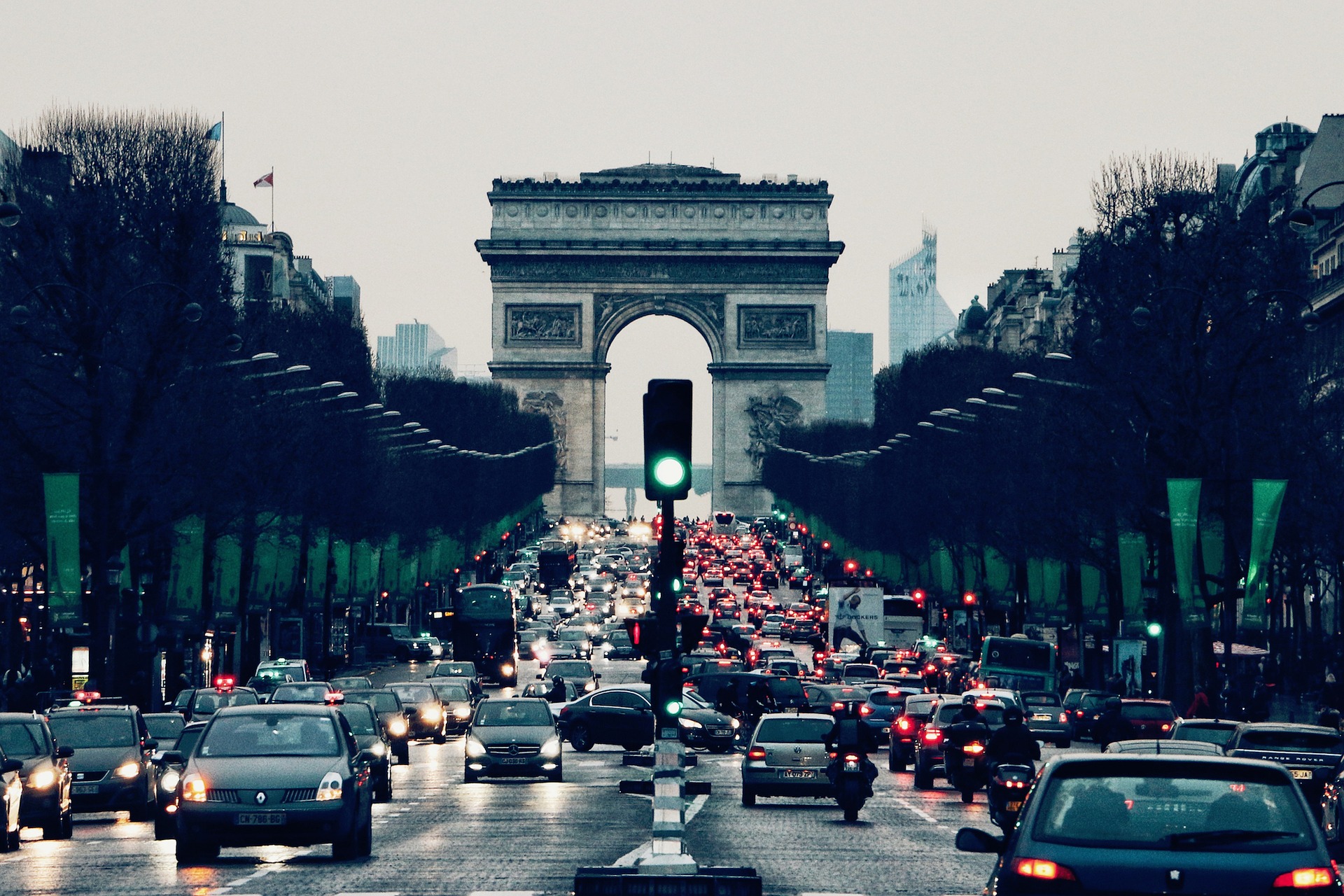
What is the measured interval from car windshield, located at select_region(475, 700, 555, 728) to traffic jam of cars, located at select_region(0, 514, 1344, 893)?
5 centimetres

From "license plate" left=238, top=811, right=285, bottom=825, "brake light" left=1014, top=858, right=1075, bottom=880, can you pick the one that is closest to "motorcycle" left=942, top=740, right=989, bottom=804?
"license plate" left=238, top=811, right=285, bottom=825

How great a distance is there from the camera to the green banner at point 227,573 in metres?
70.1

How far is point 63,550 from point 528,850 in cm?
2729

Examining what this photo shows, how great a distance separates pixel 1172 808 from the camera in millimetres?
13289

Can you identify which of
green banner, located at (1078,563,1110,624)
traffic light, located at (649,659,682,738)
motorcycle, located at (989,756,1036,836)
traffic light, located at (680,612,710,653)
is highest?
green banner, located at (1078,563,1110,624)

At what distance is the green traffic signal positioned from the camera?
19.0m

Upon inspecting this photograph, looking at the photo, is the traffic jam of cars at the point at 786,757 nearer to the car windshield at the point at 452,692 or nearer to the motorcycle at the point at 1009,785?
the motorcycle at the point at 1009,785

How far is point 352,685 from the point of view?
64.8m

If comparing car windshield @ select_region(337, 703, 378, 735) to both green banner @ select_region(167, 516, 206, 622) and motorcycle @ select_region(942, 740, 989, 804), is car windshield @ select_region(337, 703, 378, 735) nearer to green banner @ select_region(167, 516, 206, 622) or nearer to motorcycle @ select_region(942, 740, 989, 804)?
motorcycle @ select_region(942, 740, 989, 804)

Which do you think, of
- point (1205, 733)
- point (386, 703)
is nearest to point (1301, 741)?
point (1205, 733)

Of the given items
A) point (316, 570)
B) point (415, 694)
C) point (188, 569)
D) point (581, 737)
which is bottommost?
point (581, 737)

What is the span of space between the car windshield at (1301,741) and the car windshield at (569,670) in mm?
46417

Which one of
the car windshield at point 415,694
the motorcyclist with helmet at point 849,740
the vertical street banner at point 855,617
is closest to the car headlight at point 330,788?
the motorcyclist with helmet at point 849,740

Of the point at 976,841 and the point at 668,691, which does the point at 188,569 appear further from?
the point at 976,841
